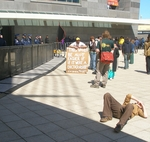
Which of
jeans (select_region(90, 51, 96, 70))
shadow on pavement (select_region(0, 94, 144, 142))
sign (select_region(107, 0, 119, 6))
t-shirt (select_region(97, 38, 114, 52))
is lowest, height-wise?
shadow on pavement (select_region(0, 94, 144, 142))

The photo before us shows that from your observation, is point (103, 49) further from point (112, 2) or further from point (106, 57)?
point (112, 2)

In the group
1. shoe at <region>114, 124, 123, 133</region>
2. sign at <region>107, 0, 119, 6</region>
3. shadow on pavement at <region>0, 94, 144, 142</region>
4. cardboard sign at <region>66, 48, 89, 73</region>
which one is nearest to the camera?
shadow on pavement at <region>0, 94, 144, 142</region>

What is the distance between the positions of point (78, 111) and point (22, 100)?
1684 mm

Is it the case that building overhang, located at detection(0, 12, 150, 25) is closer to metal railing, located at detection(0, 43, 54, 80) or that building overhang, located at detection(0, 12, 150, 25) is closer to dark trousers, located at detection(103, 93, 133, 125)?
metal railing, located at detection(0, 43, 54, 80)

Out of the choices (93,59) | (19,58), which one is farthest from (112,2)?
(19,58)

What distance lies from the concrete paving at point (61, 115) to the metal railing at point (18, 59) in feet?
2.61

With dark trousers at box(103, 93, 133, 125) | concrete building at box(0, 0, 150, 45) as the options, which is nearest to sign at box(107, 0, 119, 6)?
concrete building at box(0, 0, 150, 45)

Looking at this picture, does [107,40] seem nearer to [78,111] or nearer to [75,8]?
[78,111]

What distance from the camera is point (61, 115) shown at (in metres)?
5.35

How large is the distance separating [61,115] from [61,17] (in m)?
23.2

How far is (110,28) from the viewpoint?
36594 millimetres

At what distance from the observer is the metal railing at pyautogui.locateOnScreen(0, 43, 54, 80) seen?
910 cm

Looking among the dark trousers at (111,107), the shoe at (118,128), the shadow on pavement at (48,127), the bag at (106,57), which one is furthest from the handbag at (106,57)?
the shoe at (118,128)

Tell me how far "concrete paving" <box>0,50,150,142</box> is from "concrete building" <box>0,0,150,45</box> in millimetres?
17418
